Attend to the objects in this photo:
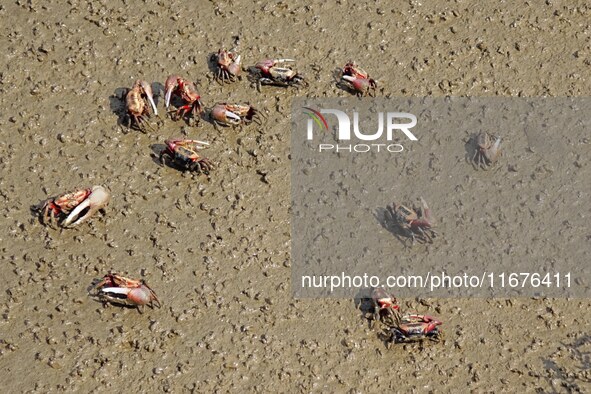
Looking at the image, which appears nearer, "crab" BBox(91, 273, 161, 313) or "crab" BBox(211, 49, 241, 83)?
"crab" BBox(91, 273, 161, 313)

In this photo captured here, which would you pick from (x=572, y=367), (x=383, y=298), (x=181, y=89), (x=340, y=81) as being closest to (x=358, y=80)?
(x=340, y=81)

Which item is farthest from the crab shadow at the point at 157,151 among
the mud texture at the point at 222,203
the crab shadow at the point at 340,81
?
the crab shadow at the point at 340,81

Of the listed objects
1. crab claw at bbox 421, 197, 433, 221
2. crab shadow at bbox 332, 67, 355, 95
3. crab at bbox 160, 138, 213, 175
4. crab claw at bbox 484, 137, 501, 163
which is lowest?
crab claw at bbox 421, 197, 433, 221

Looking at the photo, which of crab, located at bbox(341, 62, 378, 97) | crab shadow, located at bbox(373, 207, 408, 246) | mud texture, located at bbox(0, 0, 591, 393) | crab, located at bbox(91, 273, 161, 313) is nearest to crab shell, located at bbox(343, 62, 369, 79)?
crab, located at bbox(341, 62, 378, 97)

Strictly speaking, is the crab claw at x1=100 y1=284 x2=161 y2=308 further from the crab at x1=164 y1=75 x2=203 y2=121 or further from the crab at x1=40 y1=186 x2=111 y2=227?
the crab at x1=164 y1=75 x2=203 y2=121

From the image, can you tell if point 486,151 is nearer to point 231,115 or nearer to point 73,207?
point 231,115

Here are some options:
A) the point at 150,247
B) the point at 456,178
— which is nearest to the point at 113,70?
the point at 150,247
